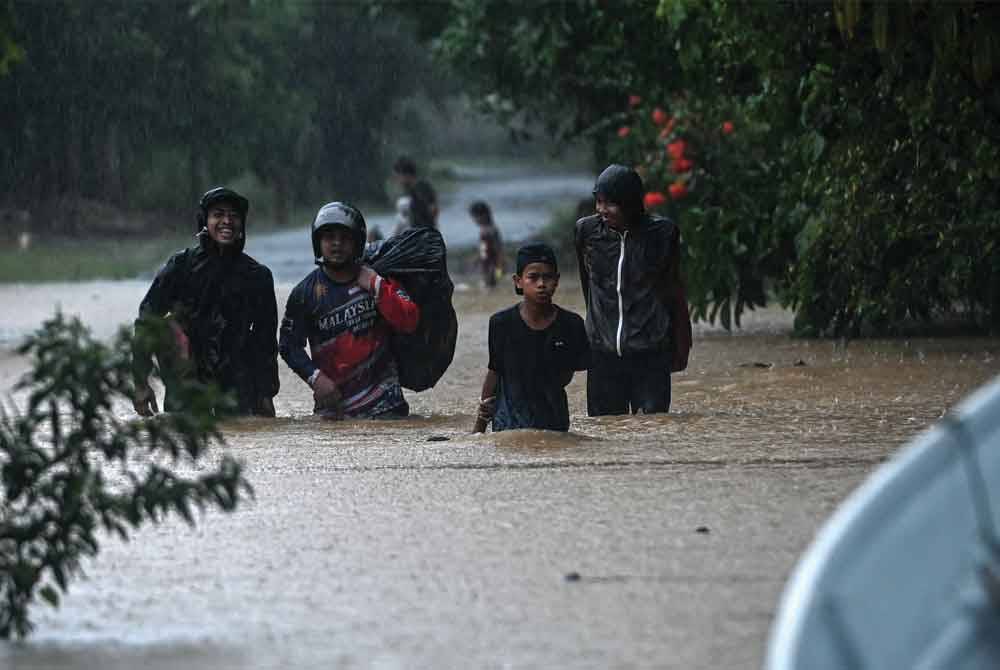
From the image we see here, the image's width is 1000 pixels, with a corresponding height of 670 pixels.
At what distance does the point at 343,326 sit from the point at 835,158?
4.52m

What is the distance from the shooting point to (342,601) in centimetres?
589

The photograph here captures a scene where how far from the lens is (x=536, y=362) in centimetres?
917

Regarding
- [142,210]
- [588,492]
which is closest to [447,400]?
[588,492]

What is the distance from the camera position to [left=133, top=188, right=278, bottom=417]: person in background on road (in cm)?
1080

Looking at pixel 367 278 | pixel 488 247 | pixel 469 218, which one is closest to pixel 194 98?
pixel 469 218

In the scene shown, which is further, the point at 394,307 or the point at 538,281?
the point at 394,307

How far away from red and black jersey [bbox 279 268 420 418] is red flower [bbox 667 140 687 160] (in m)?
7.57

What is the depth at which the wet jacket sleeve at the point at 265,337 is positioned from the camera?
1095 cm

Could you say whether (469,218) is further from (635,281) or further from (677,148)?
(635,281)

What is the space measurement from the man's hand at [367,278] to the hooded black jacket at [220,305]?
58cm

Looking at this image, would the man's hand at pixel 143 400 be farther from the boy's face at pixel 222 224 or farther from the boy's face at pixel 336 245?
the boy's face at pixel 336 245

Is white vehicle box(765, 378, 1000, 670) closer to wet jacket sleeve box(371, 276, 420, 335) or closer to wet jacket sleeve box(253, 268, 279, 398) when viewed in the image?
wet jacket sleeve box(371, 276, 420, 335)

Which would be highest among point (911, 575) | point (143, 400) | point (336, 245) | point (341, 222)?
point (341, 222)

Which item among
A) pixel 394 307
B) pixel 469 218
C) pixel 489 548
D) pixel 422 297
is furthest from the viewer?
pixel 469 218
